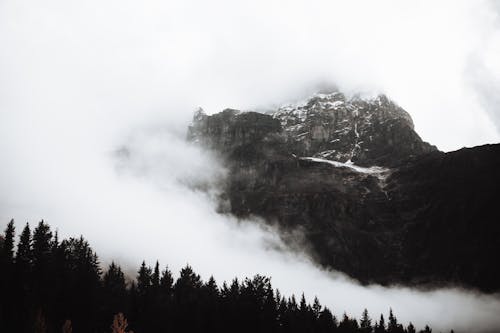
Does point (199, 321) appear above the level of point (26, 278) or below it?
below

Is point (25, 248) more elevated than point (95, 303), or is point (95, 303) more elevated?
point (25, 248)

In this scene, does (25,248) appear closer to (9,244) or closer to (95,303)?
(9,244)

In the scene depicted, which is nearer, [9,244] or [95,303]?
[95,303]

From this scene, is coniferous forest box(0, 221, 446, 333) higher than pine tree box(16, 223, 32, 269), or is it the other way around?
pine tree box(16, 223, 32, 269)

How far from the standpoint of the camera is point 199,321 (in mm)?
117625

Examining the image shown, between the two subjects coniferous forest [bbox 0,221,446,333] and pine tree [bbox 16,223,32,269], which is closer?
coniferous forest [bbox 0,221,446,333]

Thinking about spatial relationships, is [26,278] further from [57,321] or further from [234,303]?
[234,303]

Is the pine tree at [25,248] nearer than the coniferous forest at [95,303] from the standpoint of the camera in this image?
No

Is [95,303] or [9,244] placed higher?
[9,244]

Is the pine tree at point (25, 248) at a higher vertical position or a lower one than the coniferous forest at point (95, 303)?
higher

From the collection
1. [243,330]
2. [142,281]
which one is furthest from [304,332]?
[142,281]

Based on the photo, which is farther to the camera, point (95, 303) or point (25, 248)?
point (25, 248)

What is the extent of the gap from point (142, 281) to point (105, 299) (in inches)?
1455

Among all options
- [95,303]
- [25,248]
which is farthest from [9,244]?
[95,303]
